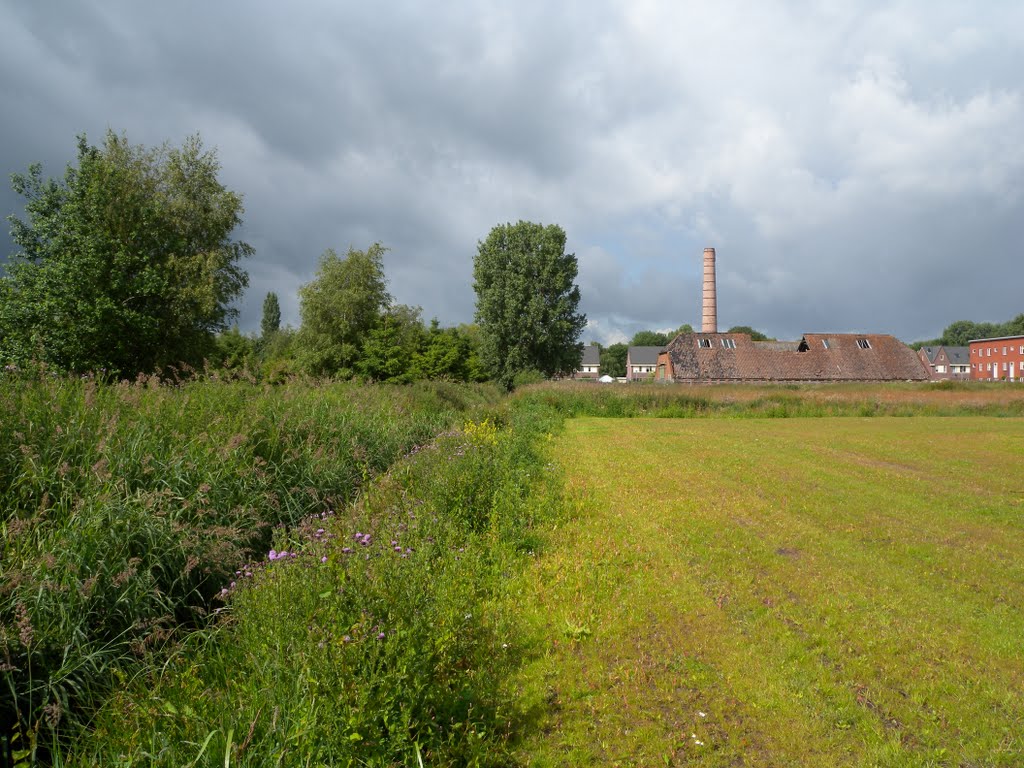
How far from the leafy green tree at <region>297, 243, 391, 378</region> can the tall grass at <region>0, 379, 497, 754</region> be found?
3674cm

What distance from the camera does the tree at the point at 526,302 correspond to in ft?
164

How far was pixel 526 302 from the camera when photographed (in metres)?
50.5

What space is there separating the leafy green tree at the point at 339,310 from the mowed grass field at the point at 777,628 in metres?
38.1

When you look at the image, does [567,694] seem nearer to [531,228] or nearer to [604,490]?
[604,490]

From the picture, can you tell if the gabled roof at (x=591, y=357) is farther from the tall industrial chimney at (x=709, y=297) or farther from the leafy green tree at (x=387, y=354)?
the leafy green tree at (x=387, y=354)

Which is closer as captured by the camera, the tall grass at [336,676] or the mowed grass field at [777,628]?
the tall grass at [336,676]

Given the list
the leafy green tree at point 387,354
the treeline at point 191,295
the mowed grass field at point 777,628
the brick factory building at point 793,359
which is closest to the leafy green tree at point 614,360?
the brick factory building at point 793,359

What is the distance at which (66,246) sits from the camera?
2170cm

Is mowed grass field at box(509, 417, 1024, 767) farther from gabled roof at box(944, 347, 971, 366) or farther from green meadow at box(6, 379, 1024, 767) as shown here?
gabled roof at box(944, 347, 971, 366)

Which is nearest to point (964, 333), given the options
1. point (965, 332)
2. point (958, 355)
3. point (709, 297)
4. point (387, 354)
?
point (965, 332)

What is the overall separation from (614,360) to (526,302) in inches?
3364

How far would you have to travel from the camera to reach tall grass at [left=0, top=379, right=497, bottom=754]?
346cm

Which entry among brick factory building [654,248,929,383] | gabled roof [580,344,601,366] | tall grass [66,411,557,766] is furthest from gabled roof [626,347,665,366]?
tall grass [66,411,557,766]

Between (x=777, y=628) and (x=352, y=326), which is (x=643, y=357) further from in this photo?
(x=777, y=628)
